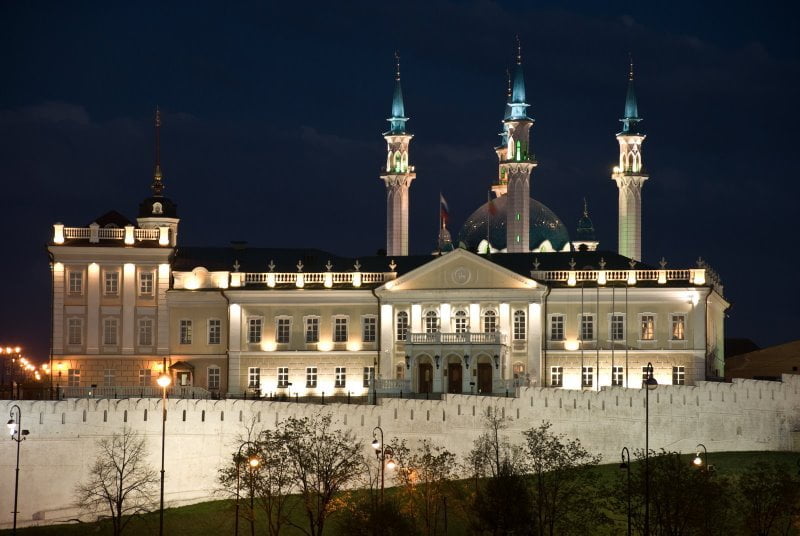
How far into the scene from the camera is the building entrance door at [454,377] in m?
121

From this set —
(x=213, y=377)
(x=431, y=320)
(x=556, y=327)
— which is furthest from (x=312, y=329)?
(x=556, y=327)

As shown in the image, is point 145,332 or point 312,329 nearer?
point 145,332

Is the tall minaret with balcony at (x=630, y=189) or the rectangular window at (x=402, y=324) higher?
the tall minaret with balcony at (x=630, y=189)

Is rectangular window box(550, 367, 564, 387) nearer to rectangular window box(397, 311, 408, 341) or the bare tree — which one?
rectangular window box(397, 311, 408, 341)

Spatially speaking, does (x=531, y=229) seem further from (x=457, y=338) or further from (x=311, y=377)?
(x=311, y=377)

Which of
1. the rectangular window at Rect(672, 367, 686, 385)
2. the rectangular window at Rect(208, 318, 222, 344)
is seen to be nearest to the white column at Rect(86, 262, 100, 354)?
the rectangular window at Rect(208, 318, 222, 344)

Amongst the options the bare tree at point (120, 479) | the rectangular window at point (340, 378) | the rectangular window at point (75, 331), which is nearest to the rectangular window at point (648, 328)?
the rectangular window at point (340, 378)

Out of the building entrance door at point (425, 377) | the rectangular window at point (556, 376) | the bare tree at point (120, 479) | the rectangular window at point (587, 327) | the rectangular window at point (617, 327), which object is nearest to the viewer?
the bare tree at point (120, 479)

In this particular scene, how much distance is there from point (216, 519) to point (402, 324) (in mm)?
26291

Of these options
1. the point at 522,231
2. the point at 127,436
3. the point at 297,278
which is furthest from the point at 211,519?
the point at 522,231

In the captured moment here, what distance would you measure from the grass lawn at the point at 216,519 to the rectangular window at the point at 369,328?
22.6 meters

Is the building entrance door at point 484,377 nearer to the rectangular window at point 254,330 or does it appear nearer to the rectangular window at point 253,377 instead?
the rectangular window at point 253,377

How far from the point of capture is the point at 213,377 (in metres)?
124

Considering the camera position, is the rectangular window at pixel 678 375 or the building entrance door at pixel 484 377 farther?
the building entrance door at pixel 484 377
